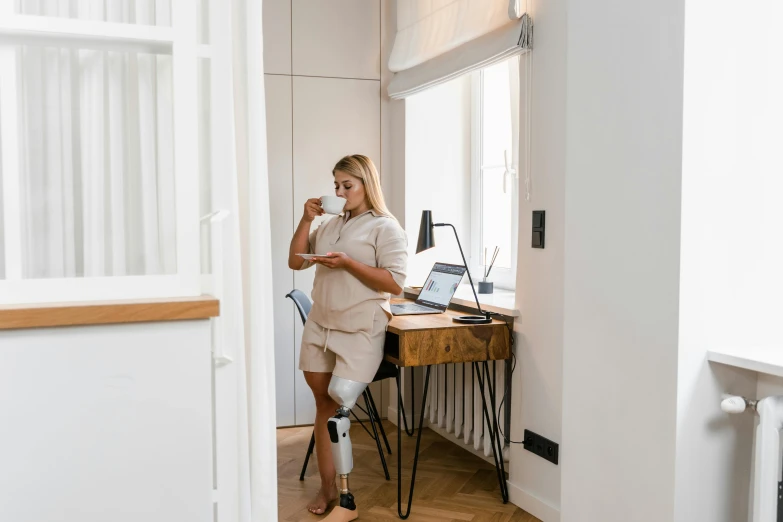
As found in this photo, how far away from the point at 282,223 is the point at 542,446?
2.01m

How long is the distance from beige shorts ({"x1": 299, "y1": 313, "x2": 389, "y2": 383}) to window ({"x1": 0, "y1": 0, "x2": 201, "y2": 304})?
1.30m

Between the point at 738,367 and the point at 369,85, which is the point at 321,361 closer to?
the point at 738,367

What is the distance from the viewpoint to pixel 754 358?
1855 mm

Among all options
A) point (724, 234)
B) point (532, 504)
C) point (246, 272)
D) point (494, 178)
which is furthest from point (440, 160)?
point (246, 272)

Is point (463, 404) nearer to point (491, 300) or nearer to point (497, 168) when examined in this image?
point (491, 300)

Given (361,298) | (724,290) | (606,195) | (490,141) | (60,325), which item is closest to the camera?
(60,325)

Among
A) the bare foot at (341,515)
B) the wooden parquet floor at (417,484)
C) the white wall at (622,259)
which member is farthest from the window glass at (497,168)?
the bare foot at (341,515)

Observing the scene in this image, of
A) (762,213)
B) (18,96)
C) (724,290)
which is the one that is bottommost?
(724,290)

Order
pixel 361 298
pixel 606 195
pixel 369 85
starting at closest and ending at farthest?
pixel 606 195
pixel 361 298
pixel 369 85

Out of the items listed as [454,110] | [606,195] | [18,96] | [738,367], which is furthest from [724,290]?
[454,110]

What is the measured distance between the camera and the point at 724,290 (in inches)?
78.7

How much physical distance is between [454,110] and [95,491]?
10.1 feet

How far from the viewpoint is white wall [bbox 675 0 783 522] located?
1934 millimetres

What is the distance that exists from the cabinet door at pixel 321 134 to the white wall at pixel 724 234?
2.59m
